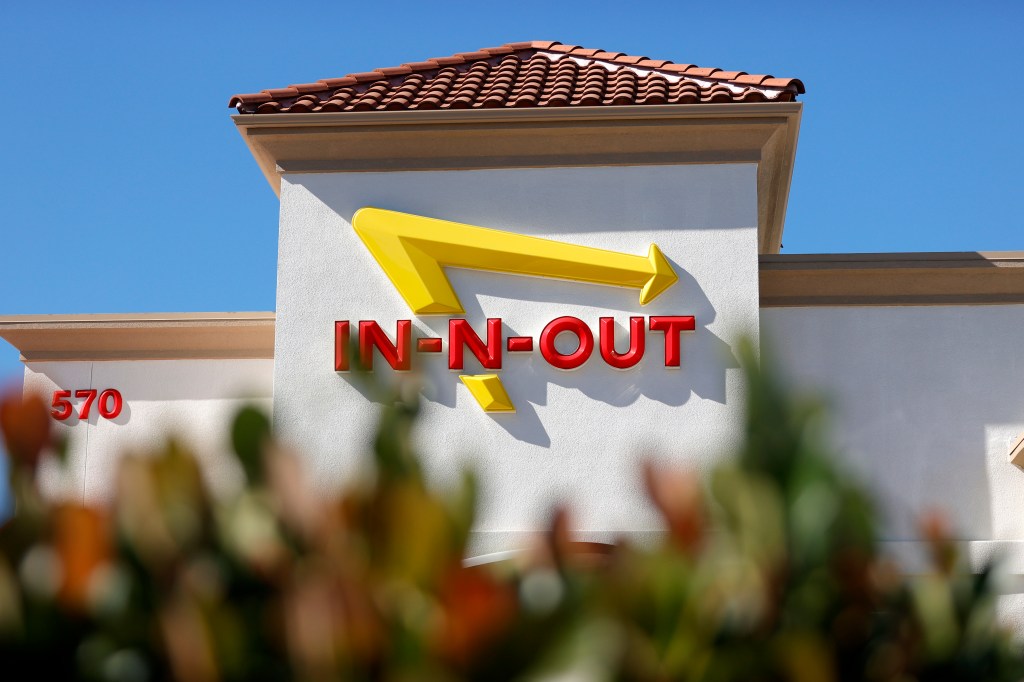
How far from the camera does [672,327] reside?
460 inches

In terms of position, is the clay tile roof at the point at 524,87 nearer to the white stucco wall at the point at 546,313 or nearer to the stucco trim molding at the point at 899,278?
the white stucco wall at the point at 546,313

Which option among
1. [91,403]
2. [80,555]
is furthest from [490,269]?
[80,555]

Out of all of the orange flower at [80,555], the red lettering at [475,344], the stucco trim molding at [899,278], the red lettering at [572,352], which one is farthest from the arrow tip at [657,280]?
the orange flower at [80,555]

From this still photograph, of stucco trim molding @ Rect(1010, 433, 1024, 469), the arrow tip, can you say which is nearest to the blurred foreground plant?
the arrow tip

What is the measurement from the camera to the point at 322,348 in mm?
11930

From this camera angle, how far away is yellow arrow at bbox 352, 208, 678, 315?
11.8 m

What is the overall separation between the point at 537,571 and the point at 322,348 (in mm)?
9958

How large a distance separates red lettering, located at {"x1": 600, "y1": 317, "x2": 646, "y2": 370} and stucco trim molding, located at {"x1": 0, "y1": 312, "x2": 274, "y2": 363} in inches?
161

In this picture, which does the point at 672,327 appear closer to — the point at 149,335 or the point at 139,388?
the point at 149,335

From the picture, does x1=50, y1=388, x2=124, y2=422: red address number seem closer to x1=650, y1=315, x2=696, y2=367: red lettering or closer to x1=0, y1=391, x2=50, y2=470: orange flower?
x1=650, y1=315, x2=696, y2=367: red lettering

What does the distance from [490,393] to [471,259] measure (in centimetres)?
138

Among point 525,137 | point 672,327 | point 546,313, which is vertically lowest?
point 672,327

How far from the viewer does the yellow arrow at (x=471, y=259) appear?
1182 centimetres

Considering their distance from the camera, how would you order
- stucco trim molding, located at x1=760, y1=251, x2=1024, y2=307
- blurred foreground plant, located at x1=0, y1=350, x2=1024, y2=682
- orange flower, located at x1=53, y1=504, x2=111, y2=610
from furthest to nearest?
stucco trim molding, located at x1=760, y1=251, x2=1024, y2=307
orange flower, located at x1=53, y1=504, x2=111, y2=610
blurred foreground plant, located at x1=0, y1=350, x2=1024, y2=682
